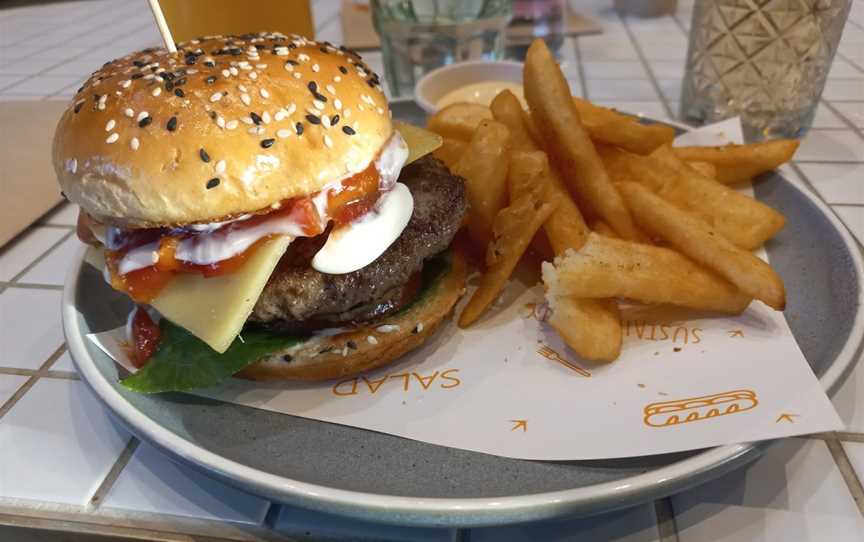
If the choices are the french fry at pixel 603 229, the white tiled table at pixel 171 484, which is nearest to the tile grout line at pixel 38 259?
the white tiled table at pixel 171 484

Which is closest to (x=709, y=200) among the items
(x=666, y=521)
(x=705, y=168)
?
(x=705, y=168)

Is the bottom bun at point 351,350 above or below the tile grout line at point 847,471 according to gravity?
above

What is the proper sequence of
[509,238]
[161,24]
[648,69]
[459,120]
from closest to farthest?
1. [161,24]
2. [509,238]
3. [459,120]
4. [648,69]

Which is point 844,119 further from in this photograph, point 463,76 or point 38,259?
point 38,259

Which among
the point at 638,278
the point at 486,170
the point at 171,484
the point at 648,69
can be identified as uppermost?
the point at 486,170

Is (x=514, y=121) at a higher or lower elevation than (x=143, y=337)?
higher

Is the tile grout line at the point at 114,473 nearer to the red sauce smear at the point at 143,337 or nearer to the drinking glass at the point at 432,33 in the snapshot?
the red sauce smear at the point at 143,337
